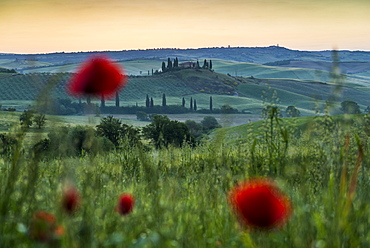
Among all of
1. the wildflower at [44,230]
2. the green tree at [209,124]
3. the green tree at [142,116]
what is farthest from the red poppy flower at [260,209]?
the green tree at [142,116]

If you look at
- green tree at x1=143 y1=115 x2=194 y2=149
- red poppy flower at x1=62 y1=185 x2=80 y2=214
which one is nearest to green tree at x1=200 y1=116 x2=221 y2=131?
green tree at x1=143 y1=115 x2=194 y2=149

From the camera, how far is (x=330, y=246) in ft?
5.97

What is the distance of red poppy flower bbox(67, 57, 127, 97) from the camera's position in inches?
84.4

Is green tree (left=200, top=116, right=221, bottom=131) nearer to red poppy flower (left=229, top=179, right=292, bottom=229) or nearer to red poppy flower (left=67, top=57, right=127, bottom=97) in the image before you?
red poppy flower (left=67, top=57, right=127, bottom=97)

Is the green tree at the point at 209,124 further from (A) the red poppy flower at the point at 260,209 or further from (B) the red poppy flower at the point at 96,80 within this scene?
(A) the red poppy flower at the point at 260,209

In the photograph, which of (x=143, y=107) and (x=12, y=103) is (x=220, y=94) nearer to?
(x=143, y=107)

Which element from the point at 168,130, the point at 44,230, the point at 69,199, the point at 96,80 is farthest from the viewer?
the point at 168,130

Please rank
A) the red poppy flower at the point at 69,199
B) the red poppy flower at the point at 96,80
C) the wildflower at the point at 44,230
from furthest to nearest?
the red poppy flower at the point at 96,80
the red poppy flower at the point at 69,199
the wildflower at the point at 44,230

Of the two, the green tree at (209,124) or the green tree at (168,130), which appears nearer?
the green tree at (168,130)

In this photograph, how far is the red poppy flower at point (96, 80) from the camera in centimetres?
214

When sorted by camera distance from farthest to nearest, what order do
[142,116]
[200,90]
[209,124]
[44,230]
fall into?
[200,90], [142,116], [209,124], [44,230]

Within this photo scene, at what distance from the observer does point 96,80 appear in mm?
2186

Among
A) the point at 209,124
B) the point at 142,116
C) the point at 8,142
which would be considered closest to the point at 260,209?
the point at 8,142

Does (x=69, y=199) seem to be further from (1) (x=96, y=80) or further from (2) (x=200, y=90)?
(2) (x=200, y=90)
